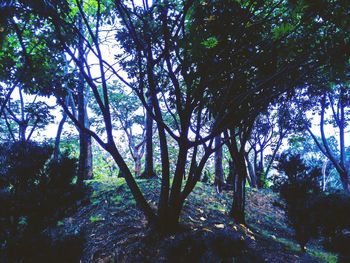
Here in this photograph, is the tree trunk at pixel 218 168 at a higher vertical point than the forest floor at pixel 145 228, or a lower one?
higher

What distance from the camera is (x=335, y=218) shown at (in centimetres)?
600

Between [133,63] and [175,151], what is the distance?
820 inches

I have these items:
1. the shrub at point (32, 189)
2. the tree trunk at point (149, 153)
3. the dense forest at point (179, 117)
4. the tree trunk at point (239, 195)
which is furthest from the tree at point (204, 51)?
the tree trunk at point (149, 153)

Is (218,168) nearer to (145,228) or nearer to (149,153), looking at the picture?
(149,153)

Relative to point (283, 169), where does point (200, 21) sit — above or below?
above

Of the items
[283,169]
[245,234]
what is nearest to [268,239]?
[245,234]

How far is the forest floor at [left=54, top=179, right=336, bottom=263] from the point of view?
5.90 m

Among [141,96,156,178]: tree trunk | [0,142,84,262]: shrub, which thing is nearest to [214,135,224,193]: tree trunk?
[141,96,156,178]: tree trunk

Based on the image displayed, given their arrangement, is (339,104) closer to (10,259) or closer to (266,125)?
(266,125)

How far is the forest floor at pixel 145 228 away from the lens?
590 centimetres

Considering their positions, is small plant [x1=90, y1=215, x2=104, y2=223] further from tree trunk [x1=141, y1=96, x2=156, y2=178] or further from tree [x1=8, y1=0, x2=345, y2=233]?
tree trunk [x1=141, y1=96, x2=156, y2=178]

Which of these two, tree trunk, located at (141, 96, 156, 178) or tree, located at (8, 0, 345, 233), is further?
tree trunk, located at (141, 96, 156, 178)

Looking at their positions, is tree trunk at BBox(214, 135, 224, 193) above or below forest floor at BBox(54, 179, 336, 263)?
above

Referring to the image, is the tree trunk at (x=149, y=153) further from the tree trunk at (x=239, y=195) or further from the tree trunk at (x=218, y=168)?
the tree trunk at (x=239, y=195)
